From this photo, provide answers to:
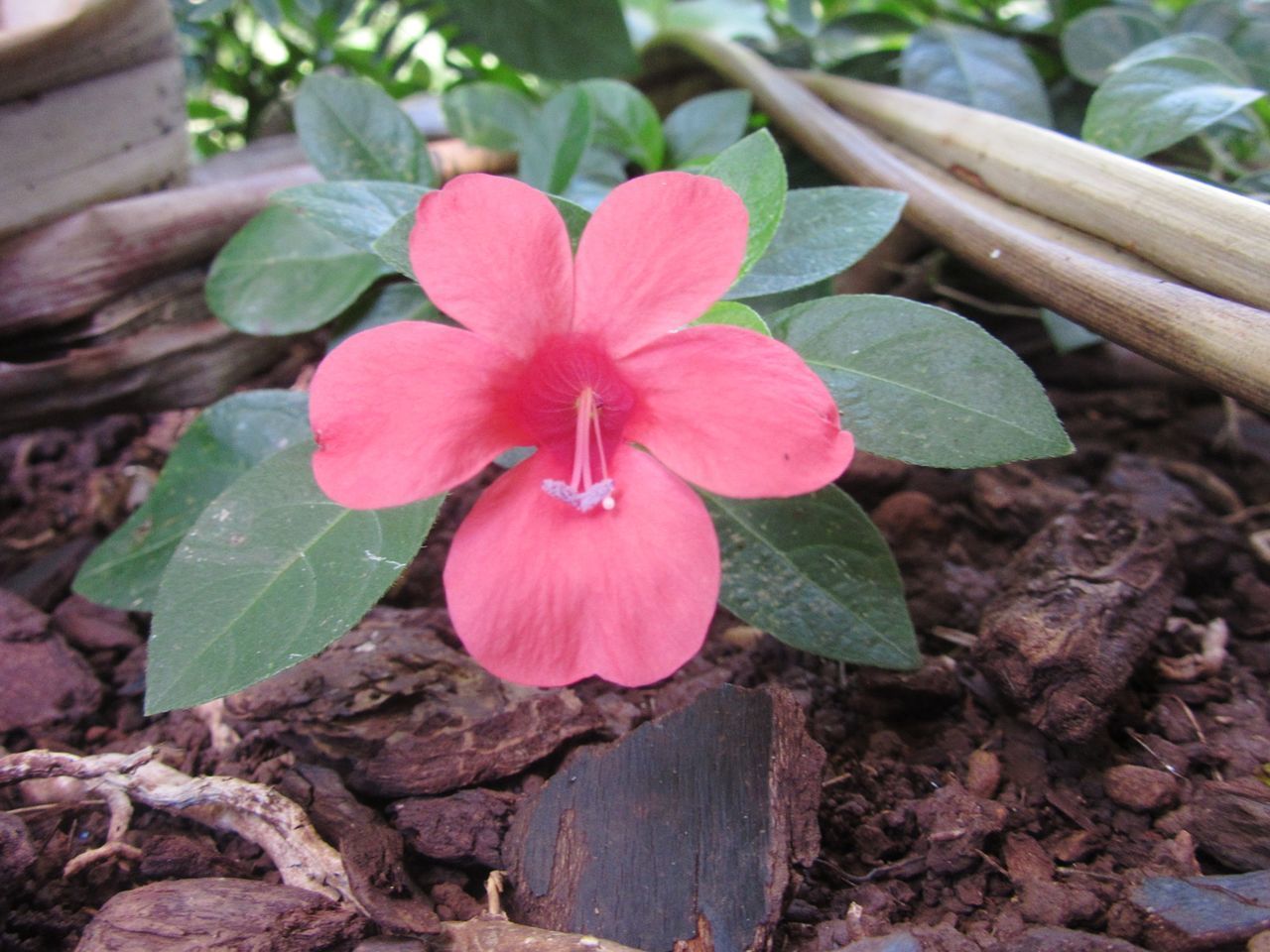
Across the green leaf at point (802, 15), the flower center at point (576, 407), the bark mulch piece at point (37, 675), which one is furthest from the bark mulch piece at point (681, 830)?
the green leaf at point (802, 15)

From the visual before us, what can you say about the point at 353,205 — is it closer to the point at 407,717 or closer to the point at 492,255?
the point at 492,255

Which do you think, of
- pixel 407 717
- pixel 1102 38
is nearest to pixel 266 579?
pixel 407 717

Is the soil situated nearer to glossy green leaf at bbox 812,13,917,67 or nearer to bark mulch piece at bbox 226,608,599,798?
bark mulch piece at bbox 226,608,599,798

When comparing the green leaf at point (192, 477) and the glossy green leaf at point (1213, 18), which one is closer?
the green leaf at point (192, 477)

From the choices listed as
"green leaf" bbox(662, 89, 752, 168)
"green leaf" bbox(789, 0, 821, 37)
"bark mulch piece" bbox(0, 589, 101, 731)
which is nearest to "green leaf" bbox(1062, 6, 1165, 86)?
"green leaf" bbox(789, 0, 821, 37)

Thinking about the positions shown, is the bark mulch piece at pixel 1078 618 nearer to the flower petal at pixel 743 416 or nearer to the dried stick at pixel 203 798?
the flower petal at pixel 743 416

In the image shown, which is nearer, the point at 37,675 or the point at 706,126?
the point at 37,675

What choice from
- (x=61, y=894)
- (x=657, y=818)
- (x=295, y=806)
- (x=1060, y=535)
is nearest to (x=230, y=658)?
(x=295, y=806)

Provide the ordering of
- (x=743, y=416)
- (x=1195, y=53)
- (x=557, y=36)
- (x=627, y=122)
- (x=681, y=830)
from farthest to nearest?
(x=557, y=36) → (x=627, y=122) → (x=1195, y=53) → (x=681, y=830) → (x=743, y=416)
